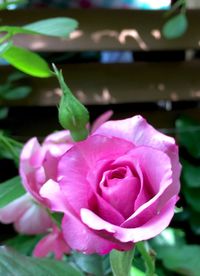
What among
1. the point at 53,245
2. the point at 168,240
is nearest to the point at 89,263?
the point at 53,245

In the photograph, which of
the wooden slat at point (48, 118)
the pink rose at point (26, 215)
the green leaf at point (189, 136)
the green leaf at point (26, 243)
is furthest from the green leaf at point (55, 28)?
the green leaf at point (189, 136)

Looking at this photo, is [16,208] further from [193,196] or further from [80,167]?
[193,196]

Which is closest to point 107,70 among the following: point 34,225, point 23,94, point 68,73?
point 68,73

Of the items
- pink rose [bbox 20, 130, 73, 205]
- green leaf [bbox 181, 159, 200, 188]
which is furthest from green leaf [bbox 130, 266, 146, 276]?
green leaf [bbox 181, 159, 200, 188]

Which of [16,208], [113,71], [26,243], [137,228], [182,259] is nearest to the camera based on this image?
[137,228]

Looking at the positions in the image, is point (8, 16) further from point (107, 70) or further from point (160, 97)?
point (160, 97)
